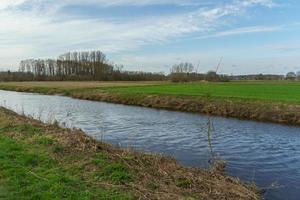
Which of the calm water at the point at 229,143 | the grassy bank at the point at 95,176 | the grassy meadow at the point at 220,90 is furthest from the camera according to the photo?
the grassy meadow at the point at 220,90

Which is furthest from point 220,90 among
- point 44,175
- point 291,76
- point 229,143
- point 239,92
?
point 291,76

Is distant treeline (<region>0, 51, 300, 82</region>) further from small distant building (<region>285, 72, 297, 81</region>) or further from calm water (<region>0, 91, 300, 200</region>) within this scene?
calm water (<region>0, 91, 300, 200</region>)

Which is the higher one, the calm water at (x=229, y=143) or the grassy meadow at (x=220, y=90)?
the grassy meadow at (x=220, y=90)

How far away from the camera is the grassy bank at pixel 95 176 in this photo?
26.9 ft

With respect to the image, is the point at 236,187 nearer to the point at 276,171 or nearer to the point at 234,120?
the point at 276,171

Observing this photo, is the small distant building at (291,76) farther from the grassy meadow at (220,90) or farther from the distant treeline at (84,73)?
the grassy meadow at (220,90)

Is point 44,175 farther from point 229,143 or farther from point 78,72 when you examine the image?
point 78,72

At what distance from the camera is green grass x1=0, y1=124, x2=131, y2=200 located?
26.1 feet

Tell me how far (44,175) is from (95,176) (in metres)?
1.20

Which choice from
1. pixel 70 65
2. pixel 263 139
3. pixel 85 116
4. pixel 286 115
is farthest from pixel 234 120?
pixel 70 65

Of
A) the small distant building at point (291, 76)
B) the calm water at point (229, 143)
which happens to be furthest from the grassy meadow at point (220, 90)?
the small distant building at point (291, 76)

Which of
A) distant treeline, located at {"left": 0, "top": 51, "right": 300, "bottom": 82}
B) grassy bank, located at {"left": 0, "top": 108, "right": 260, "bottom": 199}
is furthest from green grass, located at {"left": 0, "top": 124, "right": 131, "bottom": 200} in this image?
distant treeline, located at {"left": 0, "top": 51, "right": 300, "bottom": 82}

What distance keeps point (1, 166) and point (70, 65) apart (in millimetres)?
136593

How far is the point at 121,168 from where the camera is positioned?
980 cm
